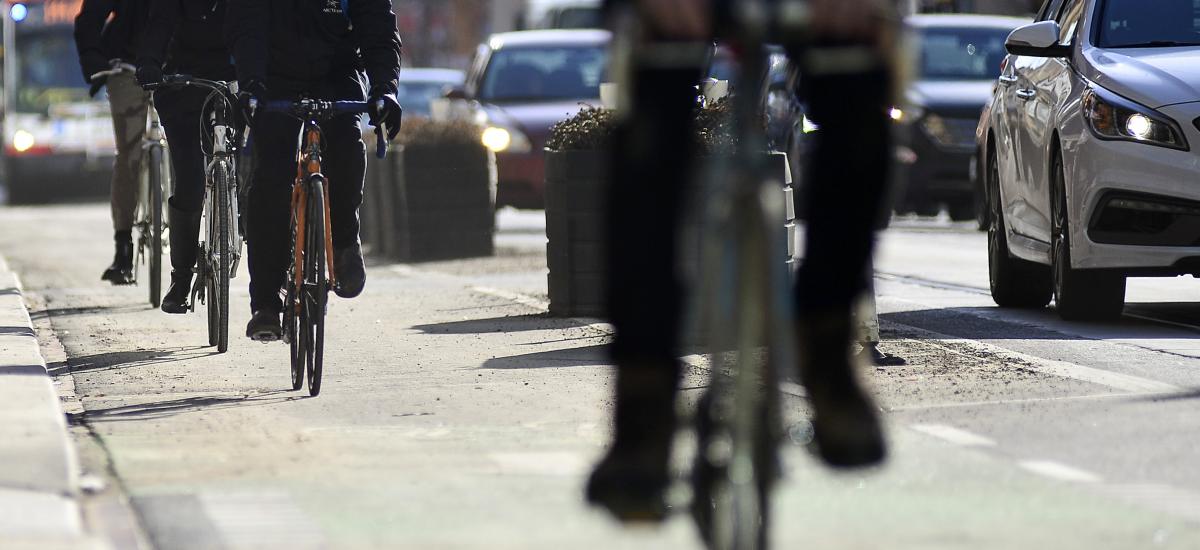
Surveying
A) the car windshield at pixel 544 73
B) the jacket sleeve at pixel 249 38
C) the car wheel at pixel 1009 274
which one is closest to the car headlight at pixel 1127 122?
the car wheel at pixel 1009 274

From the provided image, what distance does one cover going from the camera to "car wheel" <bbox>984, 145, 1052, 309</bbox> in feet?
34.7

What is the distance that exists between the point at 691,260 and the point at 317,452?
319 centimetres

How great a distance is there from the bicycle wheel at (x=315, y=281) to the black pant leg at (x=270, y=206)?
369 millimetres

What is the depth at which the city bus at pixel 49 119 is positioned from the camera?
30125mm

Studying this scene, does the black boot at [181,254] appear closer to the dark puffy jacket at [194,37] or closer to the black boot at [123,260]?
the dark puffy jacket at [194,37]

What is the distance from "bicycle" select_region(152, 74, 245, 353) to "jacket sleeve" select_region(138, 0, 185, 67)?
158mm

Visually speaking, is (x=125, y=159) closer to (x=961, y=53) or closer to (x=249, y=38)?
(x=249, y=38)

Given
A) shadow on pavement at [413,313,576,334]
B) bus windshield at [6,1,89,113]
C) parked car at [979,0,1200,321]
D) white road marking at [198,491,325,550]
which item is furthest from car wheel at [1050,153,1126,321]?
bus windshield at [6,1,89,113]

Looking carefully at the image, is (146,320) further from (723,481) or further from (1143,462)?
(723,481)

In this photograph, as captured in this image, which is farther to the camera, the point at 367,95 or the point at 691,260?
the point at 691,260

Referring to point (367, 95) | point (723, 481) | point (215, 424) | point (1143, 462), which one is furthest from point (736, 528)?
point (367, 95)

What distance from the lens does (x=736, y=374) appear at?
382cm

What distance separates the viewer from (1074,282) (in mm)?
9602

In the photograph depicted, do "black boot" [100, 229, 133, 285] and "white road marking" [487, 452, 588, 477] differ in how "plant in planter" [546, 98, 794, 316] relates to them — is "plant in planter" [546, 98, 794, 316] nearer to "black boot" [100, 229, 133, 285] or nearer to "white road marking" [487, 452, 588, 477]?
"black boot" [100, 229, 133, 285]
